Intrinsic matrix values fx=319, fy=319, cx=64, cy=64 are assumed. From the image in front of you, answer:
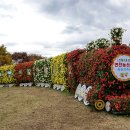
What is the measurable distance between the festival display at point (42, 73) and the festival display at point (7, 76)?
13.8ft

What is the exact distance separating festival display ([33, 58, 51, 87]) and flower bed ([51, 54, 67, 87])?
4.08 ft

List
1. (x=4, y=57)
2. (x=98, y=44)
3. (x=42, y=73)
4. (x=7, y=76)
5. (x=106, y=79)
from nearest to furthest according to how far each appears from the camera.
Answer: (x=106, y=79), (x=98, y=44), (x=42, y=73), (x=7, y=76), (x=4, y=57)

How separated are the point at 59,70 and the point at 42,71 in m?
4.94

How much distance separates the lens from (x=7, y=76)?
31547mm

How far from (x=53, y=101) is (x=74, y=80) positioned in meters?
2.46

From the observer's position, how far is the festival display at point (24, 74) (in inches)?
1121

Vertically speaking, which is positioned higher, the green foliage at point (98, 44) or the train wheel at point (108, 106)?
the green foliage at point (98, 44)

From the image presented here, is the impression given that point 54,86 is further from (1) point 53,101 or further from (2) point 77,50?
(1) point 53,101

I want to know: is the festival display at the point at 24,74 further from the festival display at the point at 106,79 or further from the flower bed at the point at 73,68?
the festival display at the point at 106,79

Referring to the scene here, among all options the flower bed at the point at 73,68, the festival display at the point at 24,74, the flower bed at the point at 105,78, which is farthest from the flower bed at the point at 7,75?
the flower bed at the point at 105,78

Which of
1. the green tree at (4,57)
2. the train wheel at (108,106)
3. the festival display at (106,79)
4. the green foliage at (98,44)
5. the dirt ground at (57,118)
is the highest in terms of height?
the green tree at (4,57)

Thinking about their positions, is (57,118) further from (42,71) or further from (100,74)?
(42,71)

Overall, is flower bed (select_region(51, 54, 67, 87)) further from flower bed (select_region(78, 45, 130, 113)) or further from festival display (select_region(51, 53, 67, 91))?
flower bed (select_region(78, 45, 130, 113))

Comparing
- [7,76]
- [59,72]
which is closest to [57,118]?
[59,72]
